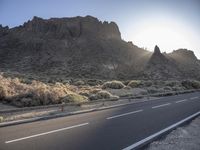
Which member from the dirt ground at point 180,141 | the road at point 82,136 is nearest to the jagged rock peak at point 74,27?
the road at point 82,136

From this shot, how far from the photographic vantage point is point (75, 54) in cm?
10219

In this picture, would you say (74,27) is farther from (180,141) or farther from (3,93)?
(180,141)

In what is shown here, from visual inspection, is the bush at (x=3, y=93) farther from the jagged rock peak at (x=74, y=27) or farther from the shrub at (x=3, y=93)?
the jagged rock peak at (x=74, y=27)

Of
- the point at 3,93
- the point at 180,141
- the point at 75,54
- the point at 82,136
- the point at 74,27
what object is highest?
the point at 74,27

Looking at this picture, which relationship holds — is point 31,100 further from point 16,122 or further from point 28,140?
point 28,140

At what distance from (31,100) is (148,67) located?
260 feet

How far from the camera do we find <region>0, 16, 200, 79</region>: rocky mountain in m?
91.1

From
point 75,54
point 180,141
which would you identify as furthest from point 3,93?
point 75,54

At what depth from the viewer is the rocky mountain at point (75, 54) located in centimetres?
9106

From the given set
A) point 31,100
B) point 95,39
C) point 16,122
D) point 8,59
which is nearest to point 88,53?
point 95,39

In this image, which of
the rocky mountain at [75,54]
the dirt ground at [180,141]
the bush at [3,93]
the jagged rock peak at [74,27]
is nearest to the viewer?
the dirt ground at [180,141]

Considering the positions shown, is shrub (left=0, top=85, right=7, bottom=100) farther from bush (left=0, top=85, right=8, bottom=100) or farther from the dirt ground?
the dirt ground

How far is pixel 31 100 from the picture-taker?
824 inches

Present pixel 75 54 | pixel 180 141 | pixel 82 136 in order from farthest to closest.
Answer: pixel 75 54 → pixel 82 136 → pixel 180 141
